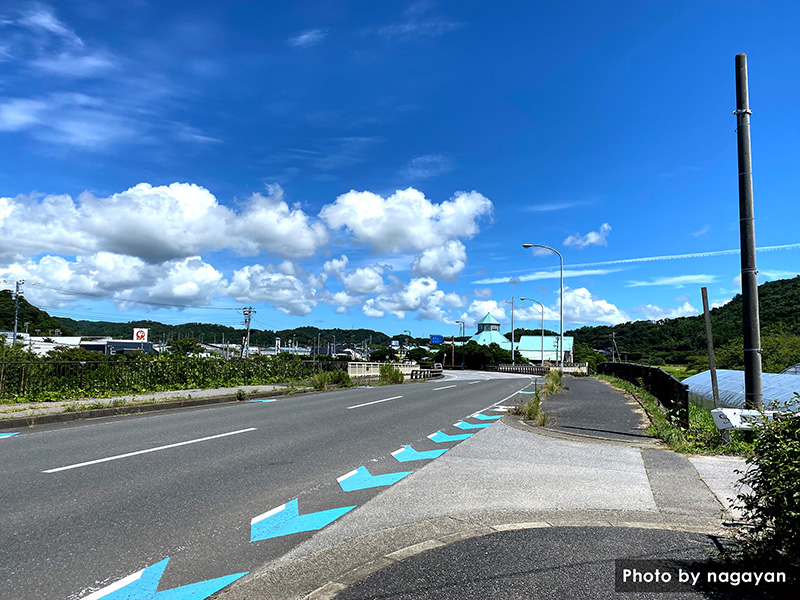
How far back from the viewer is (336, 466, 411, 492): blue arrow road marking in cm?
680

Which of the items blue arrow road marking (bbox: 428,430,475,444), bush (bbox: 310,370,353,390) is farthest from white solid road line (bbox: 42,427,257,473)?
bush (bbox: 310,370,353,390)

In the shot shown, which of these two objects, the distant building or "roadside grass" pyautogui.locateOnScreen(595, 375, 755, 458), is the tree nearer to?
"roadside grass" pyautogui.locateOnScreen(595, 375, 755, 458)

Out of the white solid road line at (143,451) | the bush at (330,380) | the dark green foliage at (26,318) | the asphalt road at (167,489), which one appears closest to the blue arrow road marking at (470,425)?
the asphalt road at (167,489)

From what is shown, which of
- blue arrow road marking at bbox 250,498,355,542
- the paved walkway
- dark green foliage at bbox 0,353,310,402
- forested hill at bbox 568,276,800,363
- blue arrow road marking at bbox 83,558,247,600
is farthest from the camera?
forested hill at bbox 568,276,800,363

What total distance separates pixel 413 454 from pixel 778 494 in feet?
19.6

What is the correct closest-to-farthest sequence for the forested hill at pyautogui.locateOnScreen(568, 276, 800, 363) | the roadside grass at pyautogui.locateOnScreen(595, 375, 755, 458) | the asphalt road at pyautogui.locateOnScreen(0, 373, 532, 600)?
the asphalt road at pyautogui.locateOnScreen(0, 373, 532, 600) < the roadside grass at pyautogui.locateOnScreen(595, 375, 755, 458) < the forested hill at pyautogui.locateOnScreen(568, 276, 800, 363)

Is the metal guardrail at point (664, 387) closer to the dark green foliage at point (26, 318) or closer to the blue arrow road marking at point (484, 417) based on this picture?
the blue arrow road marking at point (484, 417)

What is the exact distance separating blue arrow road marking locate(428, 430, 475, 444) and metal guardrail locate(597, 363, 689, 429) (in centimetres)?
426

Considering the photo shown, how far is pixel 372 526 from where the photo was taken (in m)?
5.21

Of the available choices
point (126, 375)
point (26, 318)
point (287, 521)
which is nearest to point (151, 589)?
point (287, 521)

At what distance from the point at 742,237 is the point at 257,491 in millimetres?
8870

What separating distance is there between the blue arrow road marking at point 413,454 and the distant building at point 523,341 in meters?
98.9

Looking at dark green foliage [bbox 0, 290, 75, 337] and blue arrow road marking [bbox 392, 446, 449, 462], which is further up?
dark green foliage [bbox 0, 290, 75, 337]

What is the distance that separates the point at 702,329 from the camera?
7831cm
